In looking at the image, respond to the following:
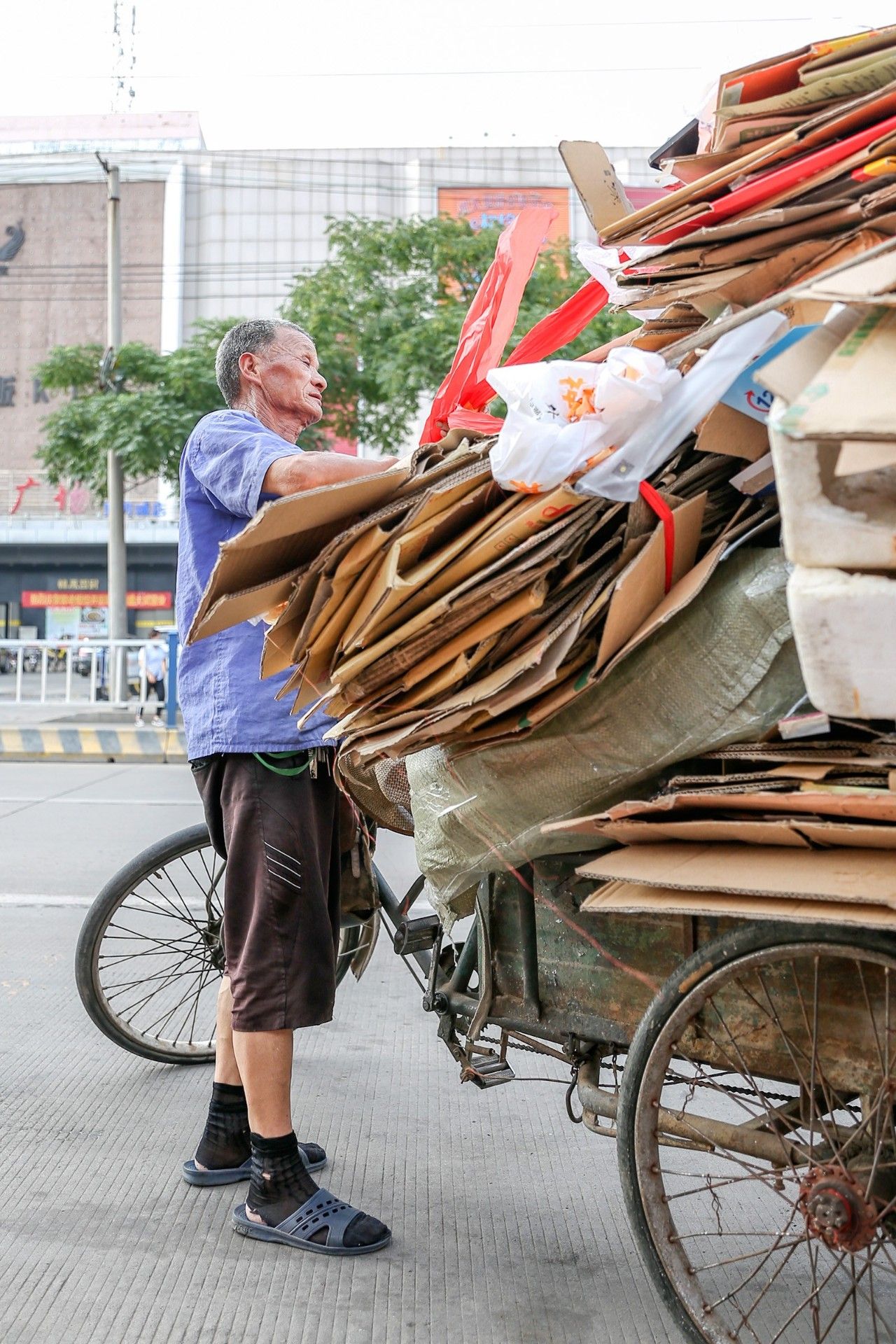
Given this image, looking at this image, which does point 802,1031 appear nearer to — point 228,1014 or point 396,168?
point 228,1014

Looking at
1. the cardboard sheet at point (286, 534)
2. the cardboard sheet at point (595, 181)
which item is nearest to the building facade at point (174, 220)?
the cardboard sheet at point (595, 181)

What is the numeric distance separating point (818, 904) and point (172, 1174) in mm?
1737

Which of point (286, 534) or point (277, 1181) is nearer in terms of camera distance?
point (286, 534)

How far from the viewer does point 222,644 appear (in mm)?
2561

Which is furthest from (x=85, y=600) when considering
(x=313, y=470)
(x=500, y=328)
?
(x=313, y=470)

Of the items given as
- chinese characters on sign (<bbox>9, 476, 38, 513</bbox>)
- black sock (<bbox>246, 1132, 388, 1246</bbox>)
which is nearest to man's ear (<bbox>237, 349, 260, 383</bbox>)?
black sock (<bbox>246, 1132, 388, 1246</bbox>)

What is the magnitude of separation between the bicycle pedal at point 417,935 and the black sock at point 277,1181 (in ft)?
1.74

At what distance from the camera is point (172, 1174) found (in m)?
2.78

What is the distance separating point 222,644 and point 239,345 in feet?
2.12

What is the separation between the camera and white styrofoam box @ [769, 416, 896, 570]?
1.50 metres

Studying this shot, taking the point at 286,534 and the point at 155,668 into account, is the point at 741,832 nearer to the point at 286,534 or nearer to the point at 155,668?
the point at 286,534

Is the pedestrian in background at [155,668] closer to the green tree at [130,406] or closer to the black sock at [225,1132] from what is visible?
the green tree at [130,406]

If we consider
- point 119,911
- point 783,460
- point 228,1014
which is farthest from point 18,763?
point 783,460

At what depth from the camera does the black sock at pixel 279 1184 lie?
2453 millimetres
